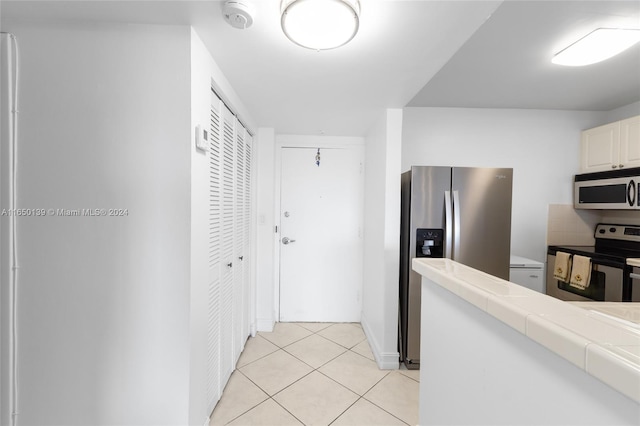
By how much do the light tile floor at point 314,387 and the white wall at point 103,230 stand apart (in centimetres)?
66

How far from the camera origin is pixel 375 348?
2.31 metres

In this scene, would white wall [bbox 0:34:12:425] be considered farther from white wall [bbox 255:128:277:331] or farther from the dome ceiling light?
white wall [bbox 255:128:277:331]

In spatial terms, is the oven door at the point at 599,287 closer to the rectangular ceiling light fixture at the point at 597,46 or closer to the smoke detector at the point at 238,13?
the rectangular ceiling light fixture at the point at 597,46

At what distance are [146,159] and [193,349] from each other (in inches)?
36.6

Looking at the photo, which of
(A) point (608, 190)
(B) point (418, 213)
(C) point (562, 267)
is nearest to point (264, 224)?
(B) point (418, 213)

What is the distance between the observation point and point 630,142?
233cm

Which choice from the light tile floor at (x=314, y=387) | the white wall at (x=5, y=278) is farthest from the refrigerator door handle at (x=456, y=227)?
the white wall at (x=5, y=278)

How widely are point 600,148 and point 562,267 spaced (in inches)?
49.2

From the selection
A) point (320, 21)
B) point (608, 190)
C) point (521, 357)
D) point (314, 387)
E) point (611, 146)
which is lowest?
point (314, 387)

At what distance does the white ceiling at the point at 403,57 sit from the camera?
1.10 m

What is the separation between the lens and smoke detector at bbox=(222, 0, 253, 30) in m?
1.02

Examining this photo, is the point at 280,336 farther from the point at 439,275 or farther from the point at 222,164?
the point at 439,275

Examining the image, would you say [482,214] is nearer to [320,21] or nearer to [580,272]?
[580,272]

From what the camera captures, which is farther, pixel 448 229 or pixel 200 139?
pixel 448 229
